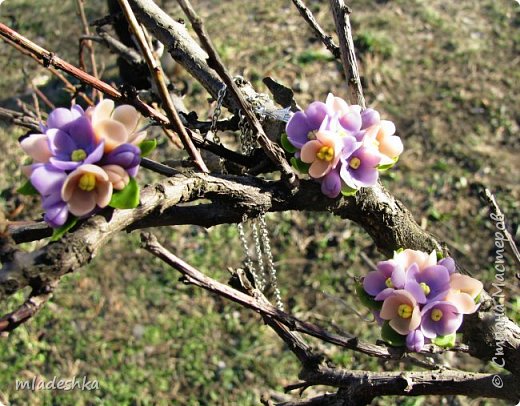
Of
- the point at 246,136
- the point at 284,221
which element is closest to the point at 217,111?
the point at 246,136

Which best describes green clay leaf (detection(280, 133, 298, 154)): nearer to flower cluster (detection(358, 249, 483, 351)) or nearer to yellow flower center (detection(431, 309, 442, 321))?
flower cluster (detection(358, 249, 483, 351))

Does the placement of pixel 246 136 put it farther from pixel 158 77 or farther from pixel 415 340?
pixel 415 340

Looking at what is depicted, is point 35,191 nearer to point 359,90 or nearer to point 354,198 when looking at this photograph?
point 354,198

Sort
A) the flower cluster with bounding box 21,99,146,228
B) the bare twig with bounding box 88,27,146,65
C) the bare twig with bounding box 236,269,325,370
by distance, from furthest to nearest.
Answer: the bare twig with bounding box 88,27,146,65, the bare twig with bounding box 236,269,325,370, the flower cluster with bounding box 21,99,146,228

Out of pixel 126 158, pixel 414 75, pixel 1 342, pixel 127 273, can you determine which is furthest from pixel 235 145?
pixel 126 158

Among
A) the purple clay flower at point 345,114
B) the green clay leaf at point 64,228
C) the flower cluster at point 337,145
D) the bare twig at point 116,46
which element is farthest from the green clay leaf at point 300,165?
the bare twig at point 116,46

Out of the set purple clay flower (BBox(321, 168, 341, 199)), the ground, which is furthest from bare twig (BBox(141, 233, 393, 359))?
the ground
